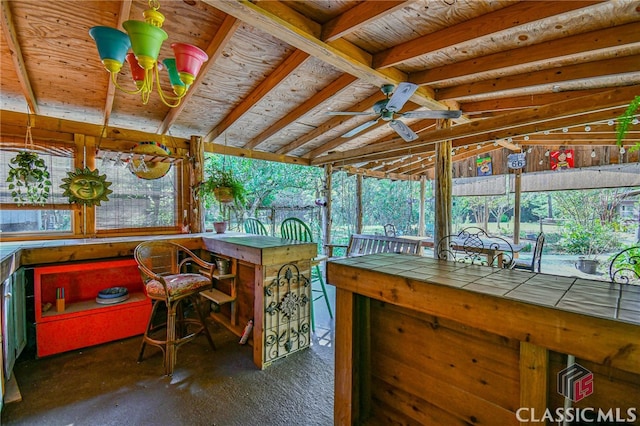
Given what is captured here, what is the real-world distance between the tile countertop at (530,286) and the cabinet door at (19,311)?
264 cm

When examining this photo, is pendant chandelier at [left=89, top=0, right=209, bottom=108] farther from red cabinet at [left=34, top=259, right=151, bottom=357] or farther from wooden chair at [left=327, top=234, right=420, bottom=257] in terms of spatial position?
wooden chair at [left=327, top=234, right=420, bottom=257]

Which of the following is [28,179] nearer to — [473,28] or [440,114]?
[440,114]

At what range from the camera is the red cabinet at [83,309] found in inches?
94.7

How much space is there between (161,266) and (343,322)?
253 cm

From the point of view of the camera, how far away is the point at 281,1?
6.41 ft

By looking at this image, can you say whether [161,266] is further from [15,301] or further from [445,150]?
[445,150]

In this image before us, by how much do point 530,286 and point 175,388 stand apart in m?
2.31

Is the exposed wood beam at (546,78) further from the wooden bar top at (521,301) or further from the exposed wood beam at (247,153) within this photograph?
the exposed wood beam at (247,153)

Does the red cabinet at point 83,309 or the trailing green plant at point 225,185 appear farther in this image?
the trailing green plant at point 225,185

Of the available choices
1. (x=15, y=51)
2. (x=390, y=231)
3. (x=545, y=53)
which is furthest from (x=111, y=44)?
(x=390, y=231)

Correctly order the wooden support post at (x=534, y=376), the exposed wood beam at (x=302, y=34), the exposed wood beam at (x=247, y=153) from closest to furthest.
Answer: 1. the wooden support post at (x=534, y=376)
2. the exposed wood beam at (x=302, y=34)
3. the exposed wood beam at (x=247, y=153)

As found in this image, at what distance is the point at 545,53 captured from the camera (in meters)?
2.29

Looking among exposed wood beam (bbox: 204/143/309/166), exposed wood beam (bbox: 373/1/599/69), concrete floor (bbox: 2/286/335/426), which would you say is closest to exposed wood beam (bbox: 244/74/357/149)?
exposed wood beam (bbox: 204/143/309/166)

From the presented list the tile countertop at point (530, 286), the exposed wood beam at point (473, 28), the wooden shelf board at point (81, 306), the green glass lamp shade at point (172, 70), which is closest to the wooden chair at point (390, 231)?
the exposed wood beam at point (473, 28)
